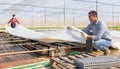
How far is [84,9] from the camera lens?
22.8m

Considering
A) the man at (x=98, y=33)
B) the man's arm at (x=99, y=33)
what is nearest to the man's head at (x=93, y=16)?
the man at (x=98, y=33)

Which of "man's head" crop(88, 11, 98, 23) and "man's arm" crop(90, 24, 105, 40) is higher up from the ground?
"man's head" crop(88, 11, 98, 23)

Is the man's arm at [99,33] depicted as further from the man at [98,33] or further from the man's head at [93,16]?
the man's head at [93,16]

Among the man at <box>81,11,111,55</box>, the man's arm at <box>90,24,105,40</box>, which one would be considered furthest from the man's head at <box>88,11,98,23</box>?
the man's arm at <box>90,24,105,40</box>

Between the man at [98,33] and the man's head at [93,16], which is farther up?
the man's head at [93,16]

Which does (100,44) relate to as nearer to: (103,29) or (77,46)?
(103,29)

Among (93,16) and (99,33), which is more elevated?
(93,16)

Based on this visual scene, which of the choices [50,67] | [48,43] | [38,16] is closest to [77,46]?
[48,43]

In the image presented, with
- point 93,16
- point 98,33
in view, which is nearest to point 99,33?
point 98,33

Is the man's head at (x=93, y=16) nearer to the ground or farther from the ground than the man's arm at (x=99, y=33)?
farther from the ground

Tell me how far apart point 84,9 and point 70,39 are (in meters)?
18.1

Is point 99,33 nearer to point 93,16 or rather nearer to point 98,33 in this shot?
point 98,33

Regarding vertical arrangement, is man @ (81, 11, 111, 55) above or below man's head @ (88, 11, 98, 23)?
below

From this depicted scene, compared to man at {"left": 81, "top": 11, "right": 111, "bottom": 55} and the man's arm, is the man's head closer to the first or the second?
man at {"left": 81, "top": 11, "right": 111, "bottom": 55}
